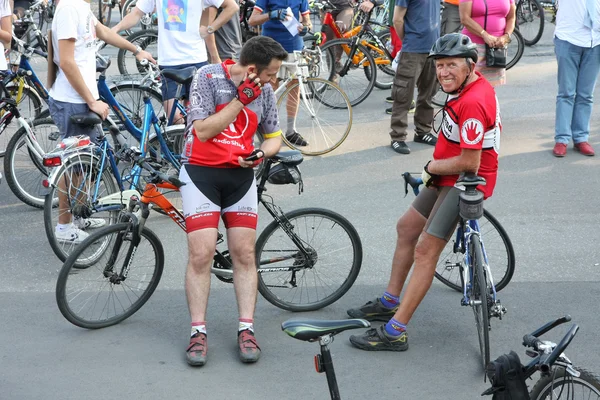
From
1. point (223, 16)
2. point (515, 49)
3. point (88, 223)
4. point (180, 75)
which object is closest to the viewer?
point (88, 223)

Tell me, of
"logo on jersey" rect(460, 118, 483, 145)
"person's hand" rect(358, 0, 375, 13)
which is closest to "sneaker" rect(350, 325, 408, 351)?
"logo on jersey" rect(460, 118, 483, 145)

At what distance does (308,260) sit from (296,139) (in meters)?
3.45

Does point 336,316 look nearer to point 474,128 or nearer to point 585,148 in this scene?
point 474,128

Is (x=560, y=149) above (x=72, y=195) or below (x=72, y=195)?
below

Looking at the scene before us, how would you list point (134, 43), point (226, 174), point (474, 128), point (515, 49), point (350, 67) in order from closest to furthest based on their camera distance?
1. point (474, 128)
2. point (226, 174)
3. point (350, 67)
4. point (515, 49)
5. point (134, 43)

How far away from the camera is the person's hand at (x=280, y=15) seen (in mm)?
8788

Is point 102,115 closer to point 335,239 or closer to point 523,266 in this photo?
point 335,239

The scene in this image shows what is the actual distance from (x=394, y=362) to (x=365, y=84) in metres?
6.16

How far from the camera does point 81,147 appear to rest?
253 inches

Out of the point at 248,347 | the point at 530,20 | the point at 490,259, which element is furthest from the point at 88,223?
the point at 530,20

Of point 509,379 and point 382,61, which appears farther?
point 382,61

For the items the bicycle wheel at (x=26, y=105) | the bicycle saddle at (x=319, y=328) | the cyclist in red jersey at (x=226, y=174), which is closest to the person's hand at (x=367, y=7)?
the bicycle wheel at (x=26, y=105)

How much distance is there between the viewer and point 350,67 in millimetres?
10867

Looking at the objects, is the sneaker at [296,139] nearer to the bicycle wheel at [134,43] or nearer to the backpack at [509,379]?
the bicycle wheel at [134,43]
